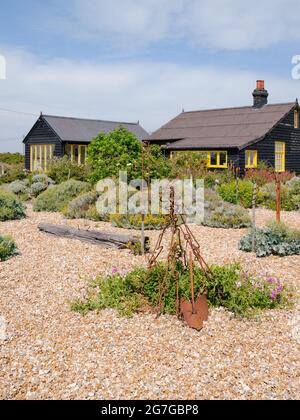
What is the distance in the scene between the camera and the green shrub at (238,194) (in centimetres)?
1455

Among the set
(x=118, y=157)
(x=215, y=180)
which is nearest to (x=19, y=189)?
(x=118, y=157)

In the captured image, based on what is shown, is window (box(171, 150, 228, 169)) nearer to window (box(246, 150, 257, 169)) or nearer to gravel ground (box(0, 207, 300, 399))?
window (box(246, 150, 257, 169))

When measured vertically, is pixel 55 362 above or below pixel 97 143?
below

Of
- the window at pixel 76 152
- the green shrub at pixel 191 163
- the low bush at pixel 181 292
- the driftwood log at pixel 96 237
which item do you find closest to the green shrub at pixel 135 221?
the driftwood log at pixel 96 237

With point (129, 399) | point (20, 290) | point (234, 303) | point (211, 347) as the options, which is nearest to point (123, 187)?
point (20, 290)

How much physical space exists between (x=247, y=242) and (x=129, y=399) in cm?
512

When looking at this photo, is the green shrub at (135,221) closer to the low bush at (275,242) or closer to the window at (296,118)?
the low bush at (275,242)

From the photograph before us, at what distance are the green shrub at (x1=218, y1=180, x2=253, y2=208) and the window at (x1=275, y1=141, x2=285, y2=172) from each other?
35.4 ft

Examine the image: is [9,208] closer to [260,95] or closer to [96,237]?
[96,237]

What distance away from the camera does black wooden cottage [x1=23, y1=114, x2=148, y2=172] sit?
2778cm

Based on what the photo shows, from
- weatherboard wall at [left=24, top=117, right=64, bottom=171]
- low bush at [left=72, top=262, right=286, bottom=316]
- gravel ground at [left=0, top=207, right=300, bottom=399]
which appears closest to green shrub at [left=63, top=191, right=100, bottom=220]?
gravel ground at [left=0, top=207, right=300, bottom=399]

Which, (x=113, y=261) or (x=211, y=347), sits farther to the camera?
(x=113, y=261)
